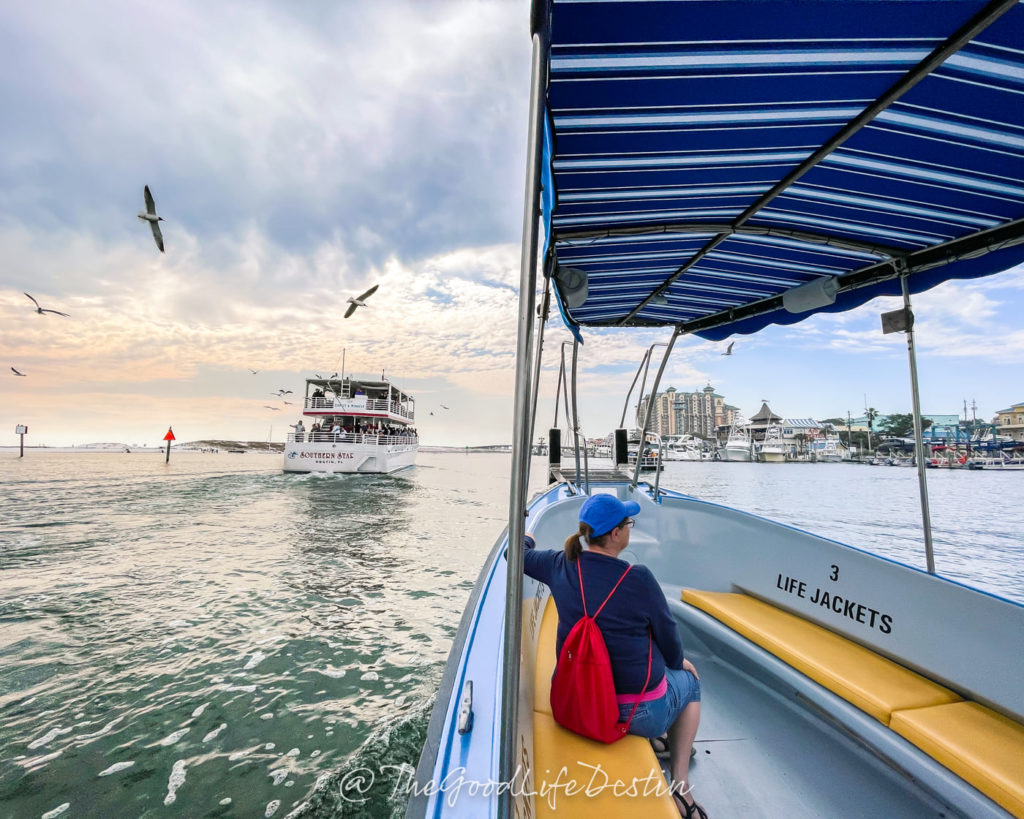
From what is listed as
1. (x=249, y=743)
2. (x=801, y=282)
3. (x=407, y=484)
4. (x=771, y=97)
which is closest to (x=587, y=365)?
(x=801, y=282)

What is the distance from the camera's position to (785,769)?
192cm

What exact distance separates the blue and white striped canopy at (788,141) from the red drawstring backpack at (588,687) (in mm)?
1508

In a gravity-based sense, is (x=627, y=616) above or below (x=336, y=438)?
below

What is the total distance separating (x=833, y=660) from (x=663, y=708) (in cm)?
134

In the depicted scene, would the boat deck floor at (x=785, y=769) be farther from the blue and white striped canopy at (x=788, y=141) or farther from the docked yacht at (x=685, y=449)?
the docked yacht at (x=685, y=449)

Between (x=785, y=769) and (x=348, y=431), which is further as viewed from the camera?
(x=348, y=431)

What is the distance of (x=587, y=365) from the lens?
13.6 ft

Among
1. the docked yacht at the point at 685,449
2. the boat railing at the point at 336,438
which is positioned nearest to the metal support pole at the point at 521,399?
the boat railing at the point at 336,438

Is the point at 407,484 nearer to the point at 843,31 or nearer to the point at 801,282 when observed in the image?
the point at 801,282

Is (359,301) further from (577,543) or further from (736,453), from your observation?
(736,453)

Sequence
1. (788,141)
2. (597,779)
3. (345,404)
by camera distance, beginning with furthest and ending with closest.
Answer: (345,404) → (788,141) → (597,779)

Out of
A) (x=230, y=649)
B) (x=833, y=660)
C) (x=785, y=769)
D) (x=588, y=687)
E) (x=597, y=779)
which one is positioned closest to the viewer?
(x=597, y=779)

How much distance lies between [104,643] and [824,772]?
5.61m

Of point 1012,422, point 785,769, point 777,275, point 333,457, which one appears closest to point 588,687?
point 785,769
